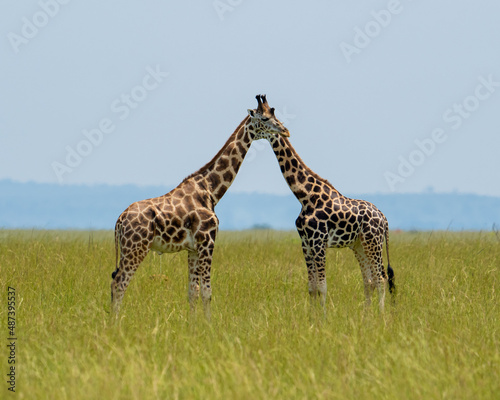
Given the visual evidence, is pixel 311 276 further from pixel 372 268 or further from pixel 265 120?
pixel 265 120

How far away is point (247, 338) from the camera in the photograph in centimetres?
646

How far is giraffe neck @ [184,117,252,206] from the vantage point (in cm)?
833

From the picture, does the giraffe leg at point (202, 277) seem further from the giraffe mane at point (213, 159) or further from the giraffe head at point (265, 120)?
the giraffe head at point (265, 120)

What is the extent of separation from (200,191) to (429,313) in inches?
128

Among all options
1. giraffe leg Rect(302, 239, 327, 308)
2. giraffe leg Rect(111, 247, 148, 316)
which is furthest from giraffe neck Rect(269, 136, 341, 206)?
giraffe leg Rect(111, 247, 148, 316)

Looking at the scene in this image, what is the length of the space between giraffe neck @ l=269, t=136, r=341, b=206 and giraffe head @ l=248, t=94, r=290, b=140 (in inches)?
7.0

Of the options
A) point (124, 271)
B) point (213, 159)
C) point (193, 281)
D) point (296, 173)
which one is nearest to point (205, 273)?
point (193, 281)

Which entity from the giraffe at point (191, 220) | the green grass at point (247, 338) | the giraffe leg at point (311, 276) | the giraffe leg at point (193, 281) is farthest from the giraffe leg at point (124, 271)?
the giraffe leg at point (311, 276)

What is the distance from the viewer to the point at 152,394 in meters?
4.77

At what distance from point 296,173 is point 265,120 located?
34.0 inches

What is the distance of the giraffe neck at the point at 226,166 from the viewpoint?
833 cm

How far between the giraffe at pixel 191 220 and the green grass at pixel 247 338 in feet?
1.48

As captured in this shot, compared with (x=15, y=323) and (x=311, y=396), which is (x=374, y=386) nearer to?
(x=311, y=396)

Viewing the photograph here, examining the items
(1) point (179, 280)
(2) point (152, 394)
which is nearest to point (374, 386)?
(2) point (152, 394)
